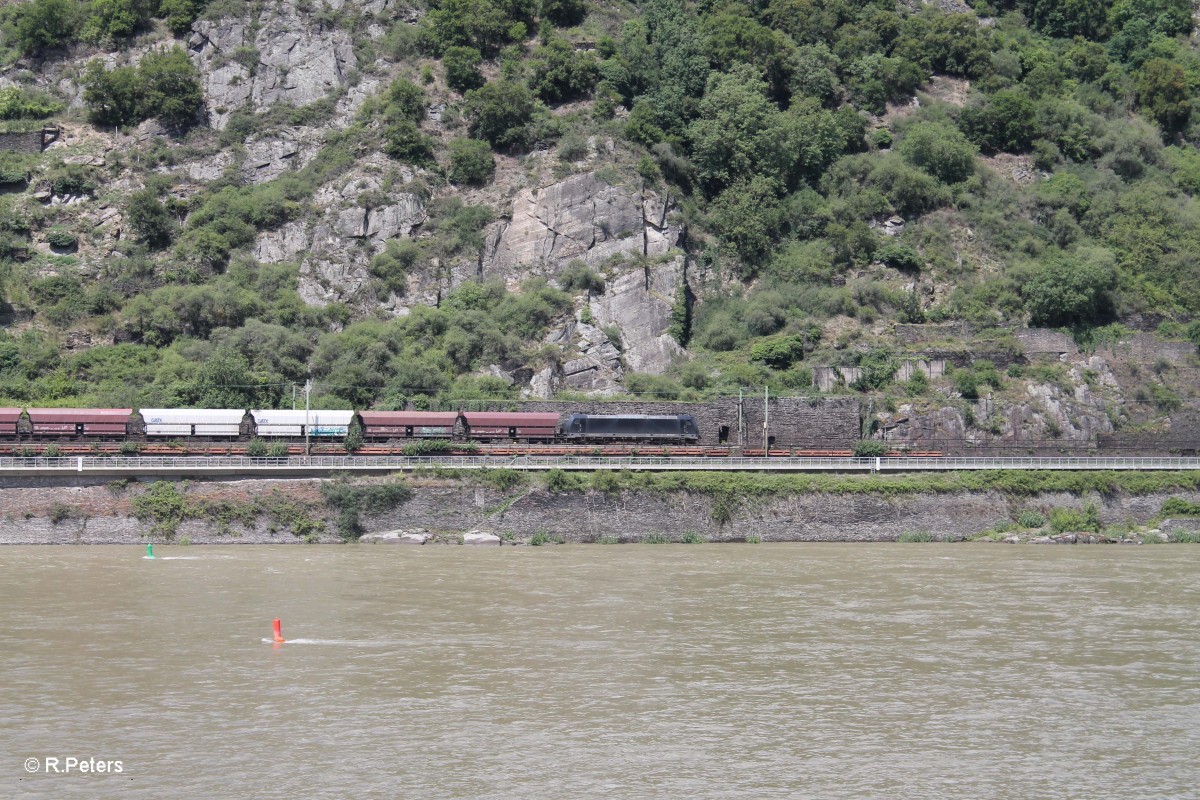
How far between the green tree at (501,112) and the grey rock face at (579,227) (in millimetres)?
6560

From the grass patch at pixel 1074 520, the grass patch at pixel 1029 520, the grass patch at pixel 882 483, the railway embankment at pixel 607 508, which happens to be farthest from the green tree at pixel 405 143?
the grass patch at pixel 1074 520

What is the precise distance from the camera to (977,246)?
7888 cm

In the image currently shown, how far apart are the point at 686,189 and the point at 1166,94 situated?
35601mm

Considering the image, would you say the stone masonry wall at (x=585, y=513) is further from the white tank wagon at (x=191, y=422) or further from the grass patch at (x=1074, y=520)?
the white tank wagon at (x=191, y=422)

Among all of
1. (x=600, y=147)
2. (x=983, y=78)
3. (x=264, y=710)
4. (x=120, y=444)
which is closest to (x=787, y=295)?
(x=600, y=147)

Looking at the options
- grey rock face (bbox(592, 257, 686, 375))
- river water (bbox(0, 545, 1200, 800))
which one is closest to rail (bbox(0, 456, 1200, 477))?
river water (bbox(0, 545, 1200, 800))

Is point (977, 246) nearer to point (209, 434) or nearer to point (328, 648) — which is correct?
point (209, 434)

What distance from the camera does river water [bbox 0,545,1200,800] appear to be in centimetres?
2345

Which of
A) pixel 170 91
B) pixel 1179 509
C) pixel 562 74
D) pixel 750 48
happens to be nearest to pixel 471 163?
pixel 562 74

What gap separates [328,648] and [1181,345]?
5581 cm

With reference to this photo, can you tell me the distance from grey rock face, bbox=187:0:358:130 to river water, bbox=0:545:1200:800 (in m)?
47.7

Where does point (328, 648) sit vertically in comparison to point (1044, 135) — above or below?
below

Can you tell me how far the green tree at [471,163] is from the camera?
79.7 metres

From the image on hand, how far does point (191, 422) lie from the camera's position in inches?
2389
